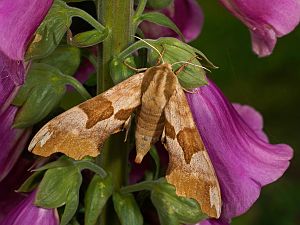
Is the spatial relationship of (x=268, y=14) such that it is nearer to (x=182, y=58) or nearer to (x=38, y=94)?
(x=182, y=58)

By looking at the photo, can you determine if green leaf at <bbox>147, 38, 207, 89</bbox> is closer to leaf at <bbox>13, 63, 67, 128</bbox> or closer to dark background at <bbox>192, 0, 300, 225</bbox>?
leaf at <bbox>13, 63, 67, 128</bbox>

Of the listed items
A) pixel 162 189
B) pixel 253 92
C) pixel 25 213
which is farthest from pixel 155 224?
pixel 253 92

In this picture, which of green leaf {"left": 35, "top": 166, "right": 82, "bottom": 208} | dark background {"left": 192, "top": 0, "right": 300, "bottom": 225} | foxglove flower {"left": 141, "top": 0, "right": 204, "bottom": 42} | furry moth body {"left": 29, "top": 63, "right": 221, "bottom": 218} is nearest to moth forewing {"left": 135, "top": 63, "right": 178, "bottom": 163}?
furry moth body {"left": 29, "top": 63, "right": 221, "bottom": 218}

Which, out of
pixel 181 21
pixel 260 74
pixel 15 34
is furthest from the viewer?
pixel 260 74

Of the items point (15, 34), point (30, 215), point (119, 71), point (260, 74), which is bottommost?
point (260, 74)

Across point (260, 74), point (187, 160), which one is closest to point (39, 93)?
point (187, 160)

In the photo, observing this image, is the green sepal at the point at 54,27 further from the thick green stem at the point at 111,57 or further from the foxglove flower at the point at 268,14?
the foxglove flower at the point at 268,14

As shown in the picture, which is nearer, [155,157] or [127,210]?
[127,210]
